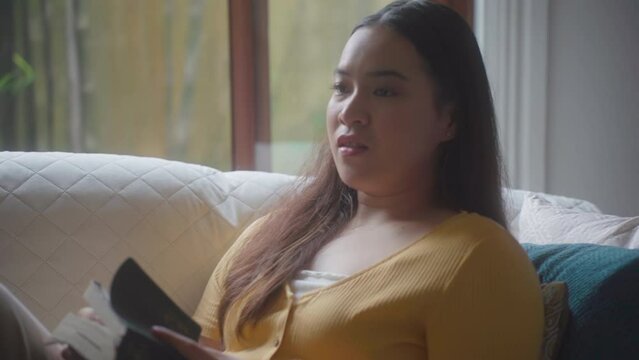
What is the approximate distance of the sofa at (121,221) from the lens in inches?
54.1

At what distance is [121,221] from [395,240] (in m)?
0.59

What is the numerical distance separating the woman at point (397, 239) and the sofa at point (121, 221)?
0.18 meters

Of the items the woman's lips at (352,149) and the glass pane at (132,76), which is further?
the glass pane at (132,76)

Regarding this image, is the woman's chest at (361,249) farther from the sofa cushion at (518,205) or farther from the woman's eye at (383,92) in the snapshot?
the sofa cushion at (518,205)

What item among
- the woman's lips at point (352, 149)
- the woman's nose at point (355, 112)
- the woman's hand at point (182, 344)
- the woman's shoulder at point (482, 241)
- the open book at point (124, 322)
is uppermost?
the woman's nose at point (355, 112)

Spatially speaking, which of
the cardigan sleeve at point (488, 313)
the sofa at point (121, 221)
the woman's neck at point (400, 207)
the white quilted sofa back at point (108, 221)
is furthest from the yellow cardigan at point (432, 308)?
the white quilted sofa back at point (108, 221)

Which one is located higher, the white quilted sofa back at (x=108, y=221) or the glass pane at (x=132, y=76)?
the glass pane at (x=132, y=76)

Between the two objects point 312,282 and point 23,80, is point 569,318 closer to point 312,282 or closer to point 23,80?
point 312,282

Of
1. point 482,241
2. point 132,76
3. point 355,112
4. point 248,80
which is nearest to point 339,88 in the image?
point 355,112

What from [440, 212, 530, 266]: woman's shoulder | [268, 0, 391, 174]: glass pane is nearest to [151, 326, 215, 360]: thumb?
[440, 212, 530, 266]: woman's shoulder

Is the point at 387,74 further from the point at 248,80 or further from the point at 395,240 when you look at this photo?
the point at 248,80

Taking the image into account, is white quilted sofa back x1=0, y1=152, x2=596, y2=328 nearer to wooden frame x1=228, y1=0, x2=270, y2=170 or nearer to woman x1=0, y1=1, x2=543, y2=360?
woman x1=0, y1=1, x2=543, y2=360

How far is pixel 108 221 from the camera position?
1429mm

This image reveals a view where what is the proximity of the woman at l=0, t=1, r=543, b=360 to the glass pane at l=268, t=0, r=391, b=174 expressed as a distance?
77cm
